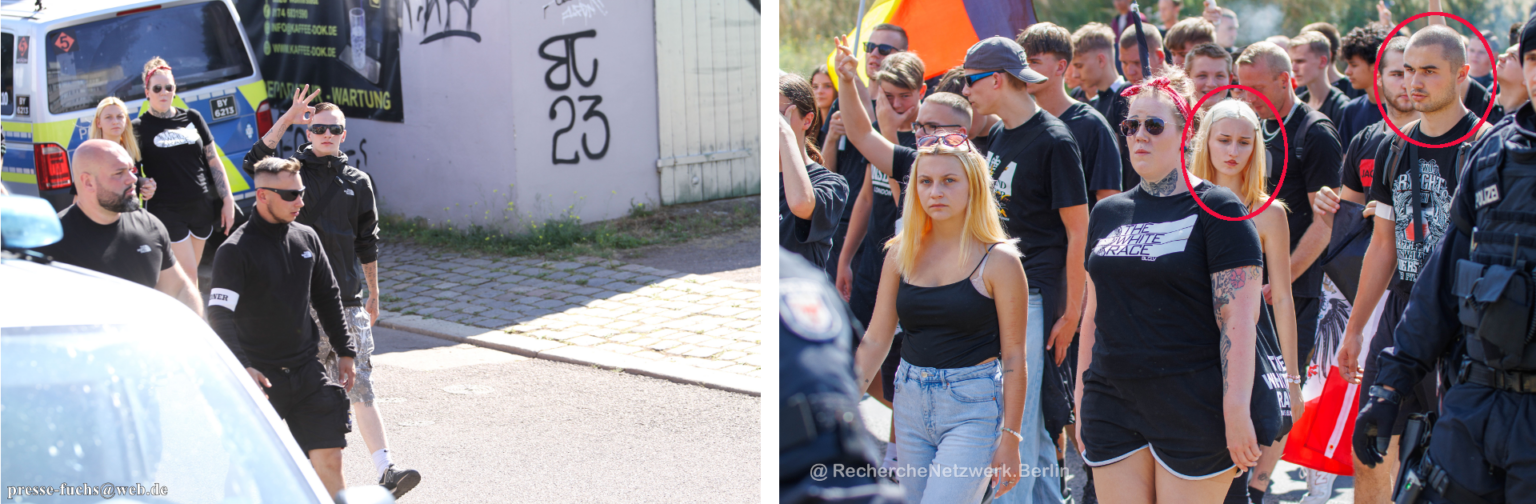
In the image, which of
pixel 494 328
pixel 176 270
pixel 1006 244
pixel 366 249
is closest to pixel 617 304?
pixel 494 328

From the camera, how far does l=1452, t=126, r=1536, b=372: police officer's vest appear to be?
2711mm

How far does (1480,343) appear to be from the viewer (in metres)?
2.83

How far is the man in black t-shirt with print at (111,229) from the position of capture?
4668mm

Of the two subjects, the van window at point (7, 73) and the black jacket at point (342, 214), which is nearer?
the black jacket at point (342, 214)

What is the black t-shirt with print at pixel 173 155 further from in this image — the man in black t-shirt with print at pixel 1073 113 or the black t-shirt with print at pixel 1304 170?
the black t-shirt with print at pixel 1304 170

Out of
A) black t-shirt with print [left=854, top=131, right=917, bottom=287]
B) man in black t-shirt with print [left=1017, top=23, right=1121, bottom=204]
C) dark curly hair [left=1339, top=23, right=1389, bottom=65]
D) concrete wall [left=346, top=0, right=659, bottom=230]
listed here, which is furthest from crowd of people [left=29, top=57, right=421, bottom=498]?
concrete wall [left=346, top=0, right=659, bottom=230]

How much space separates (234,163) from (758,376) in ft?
15.5

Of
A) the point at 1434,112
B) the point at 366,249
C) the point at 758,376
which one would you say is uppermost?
the point at 1434,112

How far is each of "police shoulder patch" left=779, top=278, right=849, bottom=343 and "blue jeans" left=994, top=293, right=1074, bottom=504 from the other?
2.51 feet

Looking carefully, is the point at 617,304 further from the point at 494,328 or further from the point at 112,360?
the point at 112,360

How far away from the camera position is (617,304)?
27.9 feet

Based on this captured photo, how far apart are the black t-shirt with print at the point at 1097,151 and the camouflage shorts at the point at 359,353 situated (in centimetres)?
284

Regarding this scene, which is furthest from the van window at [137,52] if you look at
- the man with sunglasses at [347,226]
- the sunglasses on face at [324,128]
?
the sunglasses on face at [324,128]

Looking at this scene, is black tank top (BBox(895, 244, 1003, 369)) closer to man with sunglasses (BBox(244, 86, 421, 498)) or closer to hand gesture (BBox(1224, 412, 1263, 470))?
hand gesture (BBox(1224, 412, 1263, 470))
